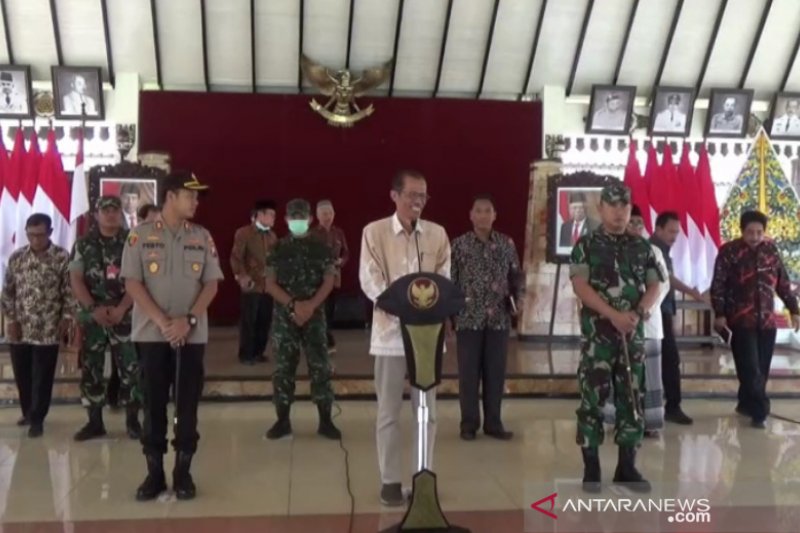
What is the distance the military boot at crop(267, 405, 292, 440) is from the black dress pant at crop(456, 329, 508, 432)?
1066 millimetres

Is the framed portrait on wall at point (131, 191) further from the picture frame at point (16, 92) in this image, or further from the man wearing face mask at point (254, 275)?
the man wearing face mask at point (254, 275)

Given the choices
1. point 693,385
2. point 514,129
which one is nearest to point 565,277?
point 514,129

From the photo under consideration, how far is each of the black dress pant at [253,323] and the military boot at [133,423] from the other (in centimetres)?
202

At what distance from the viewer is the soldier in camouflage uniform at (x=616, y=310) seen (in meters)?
3.60

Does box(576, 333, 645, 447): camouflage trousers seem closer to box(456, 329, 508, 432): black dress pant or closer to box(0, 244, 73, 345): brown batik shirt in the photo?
box(456, 329, 508, 432): black dress pant

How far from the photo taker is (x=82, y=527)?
3.23 meters

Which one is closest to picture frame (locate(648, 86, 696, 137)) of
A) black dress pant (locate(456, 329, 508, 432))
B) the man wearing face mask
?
the man wearing face mask

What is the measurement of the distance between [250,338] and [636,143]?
5.26m

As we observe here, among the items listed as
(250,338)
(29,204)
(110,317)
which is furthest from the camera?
(29,204)

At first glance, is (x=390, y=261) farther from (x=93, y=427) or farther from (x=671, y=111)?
(x=671, y=111)

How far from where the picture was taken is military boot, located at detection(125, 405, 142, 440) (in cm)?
471

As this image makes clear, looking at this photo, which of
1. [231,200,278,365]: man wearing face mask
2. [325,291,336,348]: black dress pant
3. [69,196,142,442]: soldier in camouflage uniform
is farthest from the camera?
[325,291,336,348]: black dress pant

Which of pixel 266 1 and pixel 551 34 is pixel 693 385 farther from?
pixel 266 1

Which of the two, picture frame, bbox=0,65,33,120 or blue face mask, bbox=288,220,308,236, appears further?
picture frame, bbox=0,65,33,120
